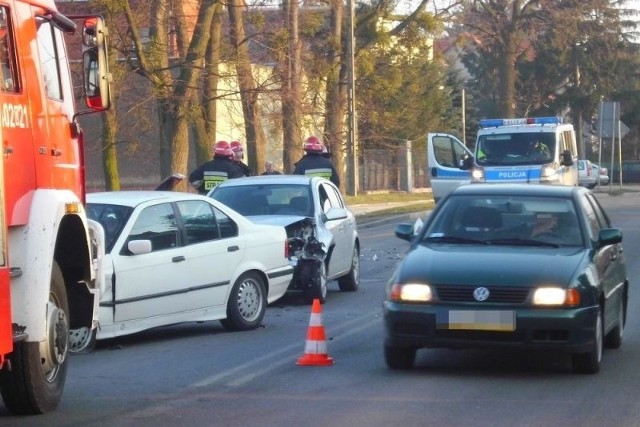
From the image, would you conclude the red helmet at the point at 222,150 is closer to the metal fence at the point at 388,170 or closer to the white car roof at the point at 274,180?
the white car roof at the point at 274,180

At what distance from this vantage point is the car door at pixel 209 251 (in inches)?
464

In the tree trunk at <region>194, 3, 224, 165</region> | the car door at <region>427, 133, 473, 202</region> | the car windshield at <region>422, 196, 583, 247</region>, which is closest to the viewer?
the car windshield at <region>422, 196, 583, 247</region>

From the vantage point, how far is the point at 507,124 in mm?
32125

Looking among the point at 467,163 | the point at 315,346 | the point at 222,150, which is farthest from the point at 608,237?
the point at 467,163

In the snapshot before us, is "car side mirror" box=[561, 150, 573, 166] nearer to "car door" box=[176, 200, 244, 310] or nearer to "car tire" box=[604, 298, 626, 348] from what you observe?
"car door" box=[176, 200, 244, 310]

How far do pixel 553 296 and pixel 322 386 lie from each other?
177cm

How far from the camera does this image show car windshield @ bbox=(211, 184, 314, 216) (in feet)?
50.2

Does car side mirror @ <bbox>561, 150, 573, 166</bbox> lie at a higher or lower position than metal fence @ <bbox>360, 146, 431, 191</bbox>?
higher

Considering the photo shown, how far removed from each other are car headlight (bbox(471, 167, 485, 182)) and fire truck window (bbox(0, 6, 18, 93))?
24340 mm

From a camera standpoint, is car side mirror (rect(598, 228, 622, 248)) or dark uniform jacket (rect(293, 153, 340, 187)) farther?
dark uniform jacket (rect(293, 153, 340, 187))

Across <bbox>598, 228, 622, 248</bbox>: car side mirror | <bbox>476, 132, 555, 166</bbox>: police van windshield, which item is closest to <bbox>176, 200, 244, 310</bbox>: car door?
<bbox>598, 228, 622, 248</bbox>: car side mirror

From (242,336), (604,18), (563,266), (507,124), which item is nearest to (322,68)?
(507,124)

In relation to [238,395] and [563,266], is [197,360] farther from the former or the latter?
[563,266]

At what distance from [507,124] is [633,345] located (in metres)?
21.1
